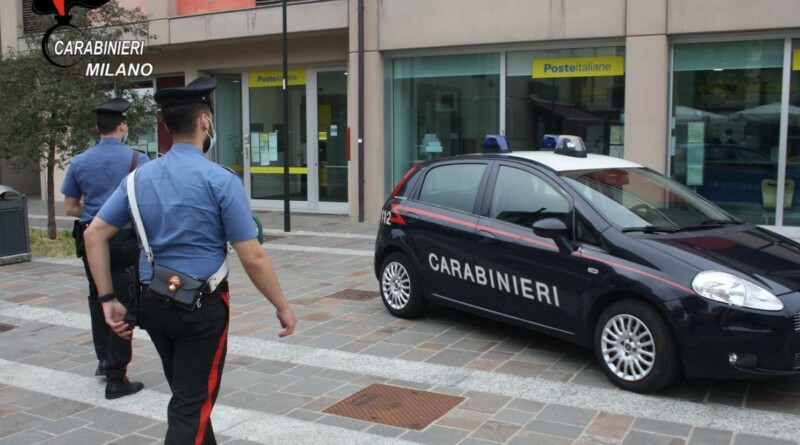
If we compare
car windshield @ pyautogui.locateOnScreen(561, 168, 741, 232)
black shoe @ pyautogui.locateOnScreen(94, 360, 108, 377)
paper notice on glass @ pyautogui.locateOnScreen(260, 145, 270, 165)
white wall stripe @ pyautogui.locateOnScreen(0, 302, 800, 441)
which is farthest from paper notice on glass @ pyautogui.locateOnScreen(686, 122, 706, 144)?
black shoe @ pyautogui.locateOnScreen(94, 360, 108, 377)

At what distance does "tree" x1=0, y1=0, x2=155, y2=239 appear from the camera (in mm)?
11492

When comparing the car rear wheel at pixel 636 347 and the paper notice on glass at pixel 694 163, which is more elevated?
the paper notice on glass at pixel 694 163

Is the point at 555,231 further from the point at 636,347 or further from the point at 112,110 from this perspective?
the point at 112,110

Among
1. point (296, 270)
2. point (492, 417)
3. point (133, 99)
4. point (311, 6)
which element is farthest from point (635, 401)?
point (311, 6)

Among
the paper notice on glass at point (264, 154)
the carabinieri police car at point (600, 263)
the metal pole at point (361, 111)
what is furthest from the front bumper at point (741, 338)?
the paper notice on glass at point (264, 154)

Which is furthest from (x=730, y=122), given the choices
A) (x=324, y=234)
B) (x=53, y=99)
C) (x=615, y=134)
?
(x=53, y=99)

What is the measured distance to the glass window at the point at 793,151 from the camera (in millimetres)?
11047

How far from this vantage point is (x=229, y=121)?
17.6 m

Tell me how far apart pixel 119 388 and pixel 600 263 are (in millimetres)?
3428

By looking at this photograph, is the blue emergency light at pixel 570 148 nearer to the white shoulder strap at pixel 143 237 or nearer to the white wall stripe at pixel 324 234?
the white shoulder strap at pixel 143 237

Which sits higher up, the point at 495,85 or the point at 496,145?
the point at 495,85

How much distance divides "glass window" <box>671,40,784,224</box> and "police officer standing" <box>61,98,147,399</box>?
931 cm

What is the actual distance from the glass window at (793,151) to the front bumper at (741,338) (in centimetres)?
754

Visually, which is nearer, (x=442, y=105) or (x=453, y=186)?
(x=453, y=186)
